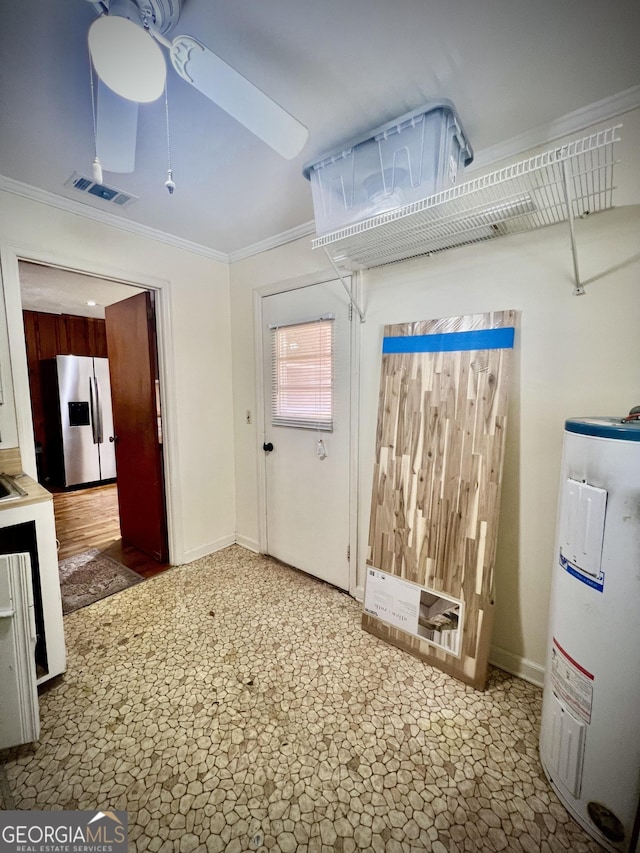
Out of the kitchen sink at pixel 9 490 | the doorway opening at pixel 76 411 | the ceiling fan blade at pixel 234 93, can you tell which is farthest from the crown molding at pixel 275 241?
the kitchen sink at pixel 9 490

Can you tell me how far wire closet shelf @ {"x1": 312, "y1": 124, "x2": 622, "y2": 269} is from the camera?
1.17 m

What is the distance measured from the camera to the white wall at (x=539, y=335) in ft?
4.41

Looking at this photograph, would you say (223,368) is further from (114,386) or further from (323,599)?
(323,599)

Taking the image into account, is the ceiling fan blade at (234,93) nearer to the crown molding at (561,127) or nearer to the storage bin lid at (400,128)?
the storage bin lid at (400,128)

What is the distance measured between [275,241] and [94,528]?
330cm

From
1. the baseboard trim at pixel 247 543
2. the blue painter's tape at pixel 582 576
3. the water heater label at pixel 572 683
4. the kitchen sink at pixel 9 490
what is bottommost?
the baseboard trim at pixel 247 543

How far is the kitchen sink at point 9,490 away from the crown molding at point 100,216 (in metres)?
1.56

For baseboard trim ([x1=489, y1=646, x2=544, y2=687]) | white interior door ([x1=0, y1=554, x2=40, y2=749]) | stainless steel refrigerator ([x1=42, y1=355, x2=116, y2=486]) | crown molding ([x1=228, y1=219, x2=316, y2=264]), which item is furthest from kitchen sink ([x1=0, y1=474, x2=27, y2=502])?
stainless steel refrigerator ([x1=42, y1=355, x2=116, y2=486])

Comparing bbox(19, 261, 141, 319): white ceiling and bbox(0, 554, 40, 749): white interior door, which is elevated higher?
bbox(19, 261, 141, 319): white ceiling

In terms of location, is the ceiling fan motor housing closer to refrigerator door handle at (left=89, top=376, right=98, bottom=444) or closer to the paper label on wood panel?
the paper label on wood panel

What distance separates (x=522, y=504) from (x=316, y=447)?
130 centimetres

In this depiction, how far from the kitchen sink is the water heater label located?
7.49 feet

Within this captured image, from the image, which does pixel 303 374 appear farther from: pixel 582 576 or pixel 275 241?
pixel 582 576

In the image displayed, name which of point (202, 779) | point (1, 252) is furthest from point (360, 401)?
point (1, 252)
